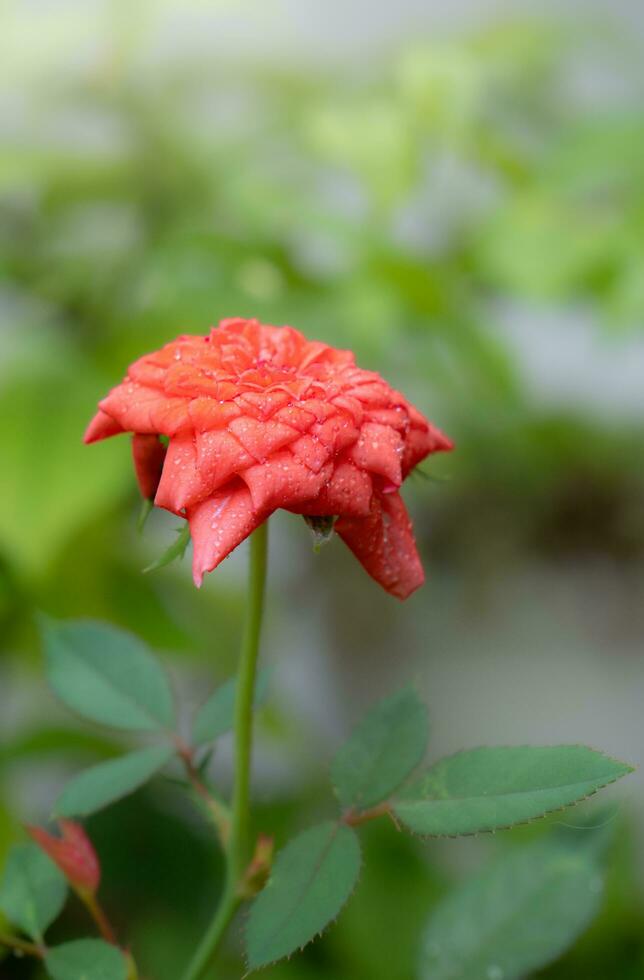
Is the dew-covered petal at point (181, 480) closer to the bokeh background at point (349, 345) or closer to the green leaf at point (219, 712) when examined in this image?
the green leaf at point (219, 712)

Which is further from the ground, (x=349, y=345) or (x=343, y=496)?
(x=349, y=345)

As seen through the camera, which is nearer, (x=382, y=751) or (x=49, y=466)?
(x=382, y=751)

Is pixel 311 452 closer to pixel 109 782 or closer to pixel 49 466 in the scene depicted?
pixel 109 782

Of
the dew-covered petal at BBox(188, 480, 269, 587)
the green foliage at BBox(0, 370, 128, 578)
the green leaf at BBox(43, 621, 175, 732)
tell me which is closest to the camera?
the dew-covered petal at BBox(188, 480, 269, 587)

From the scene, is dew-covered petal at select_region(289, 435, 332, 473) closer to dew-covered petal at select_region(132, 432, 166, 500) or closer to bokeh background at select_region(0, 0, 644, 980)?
dew-covered petal at select_region(132, 432, 166, 500)

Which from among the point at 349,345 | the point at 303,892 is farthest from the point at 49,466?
the point at 303,892

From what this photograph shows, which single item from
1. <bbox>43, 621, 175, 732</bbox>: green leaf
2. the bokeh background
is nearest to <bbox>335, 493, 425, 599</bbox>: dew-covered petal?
<bbox>43, 621, 175, 732</bbox>: green leaf

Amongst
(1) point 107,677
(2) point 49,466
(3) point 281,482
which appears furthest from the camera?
(2) point 49,466

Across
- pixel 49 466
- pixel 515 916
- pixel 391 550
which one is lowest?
pixel 515 916
